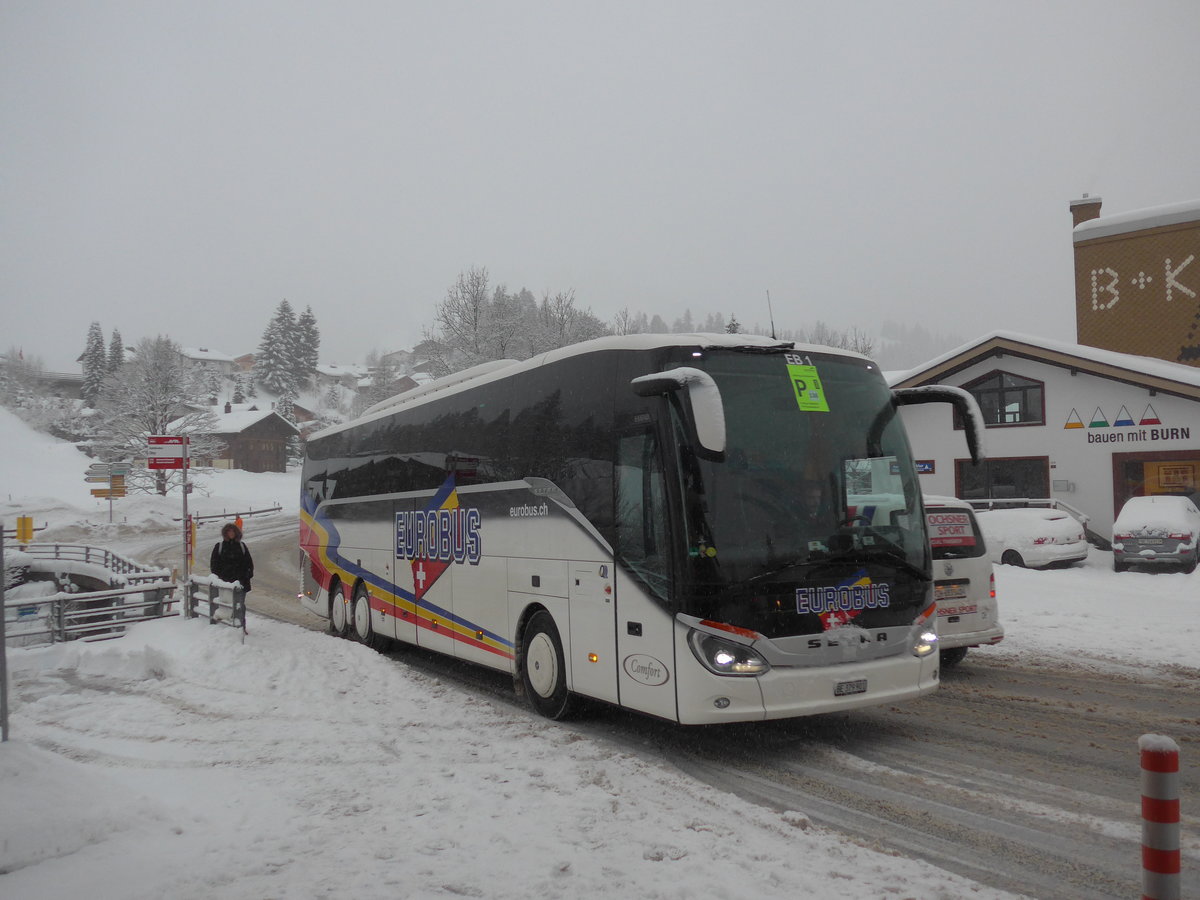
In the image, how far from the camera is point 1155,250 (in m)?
31.9

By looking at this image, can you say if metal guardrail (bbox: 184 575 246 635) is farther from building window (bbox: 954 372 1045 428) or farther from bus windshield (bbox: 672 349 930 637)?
building window (bbox: 954 372 1045 428)

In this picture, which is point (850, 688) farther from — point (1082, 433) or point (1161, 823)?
point (1082, 433)

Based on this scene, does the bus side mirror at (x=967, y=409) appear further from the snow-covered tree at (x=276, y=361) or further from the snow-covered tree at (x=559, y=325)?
the snow-covered tree at (x=276, y=361)

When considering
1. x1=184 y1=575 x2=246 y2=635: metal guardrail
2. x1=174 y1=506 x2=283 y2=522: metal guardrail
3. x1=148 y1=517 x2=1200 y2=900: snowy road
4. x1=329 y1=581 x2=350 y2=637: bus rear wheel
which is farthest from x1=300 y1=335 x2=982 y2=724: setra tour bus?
x1=174 y1=506 x2=283 y2=522: metal guardrail

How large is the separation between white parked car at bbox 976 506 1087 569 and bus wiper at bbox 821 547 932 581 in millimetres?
14152

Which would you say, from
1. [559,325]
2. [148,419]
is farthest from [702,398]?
[148,419]

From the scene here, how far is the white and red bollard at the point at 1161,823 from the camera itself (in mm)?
3197

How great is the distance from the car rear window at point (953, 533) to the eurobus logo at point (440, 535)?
205 inches

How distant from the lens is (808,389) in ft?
23.8

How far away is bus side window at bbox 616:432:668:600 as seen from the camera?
6.85m

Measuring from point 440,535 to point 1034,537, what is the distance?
15587 millimetres

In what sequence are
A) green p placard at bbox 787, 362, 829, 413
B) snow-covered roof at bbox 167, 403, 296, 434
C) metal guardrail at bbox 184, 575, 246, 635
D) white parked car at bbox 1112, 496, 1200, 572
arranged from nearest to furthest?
green p placard at bbox 787, 362, 829, 413 < metal guardrail at bbox 184, 575, 246, 635 < white parked car at bbox 1112, 496, 1200, 572 < snow-covered roof at bbox 167, 403, 296, 434

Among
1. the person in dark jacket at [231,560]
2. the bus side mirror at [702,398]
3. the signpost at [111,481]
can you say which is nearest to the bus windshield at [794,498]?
the bus side mirror at [702,398]

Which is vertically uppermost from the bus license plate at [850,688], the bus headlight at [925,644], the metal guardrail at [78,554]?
the bus headlight at [925,644]
